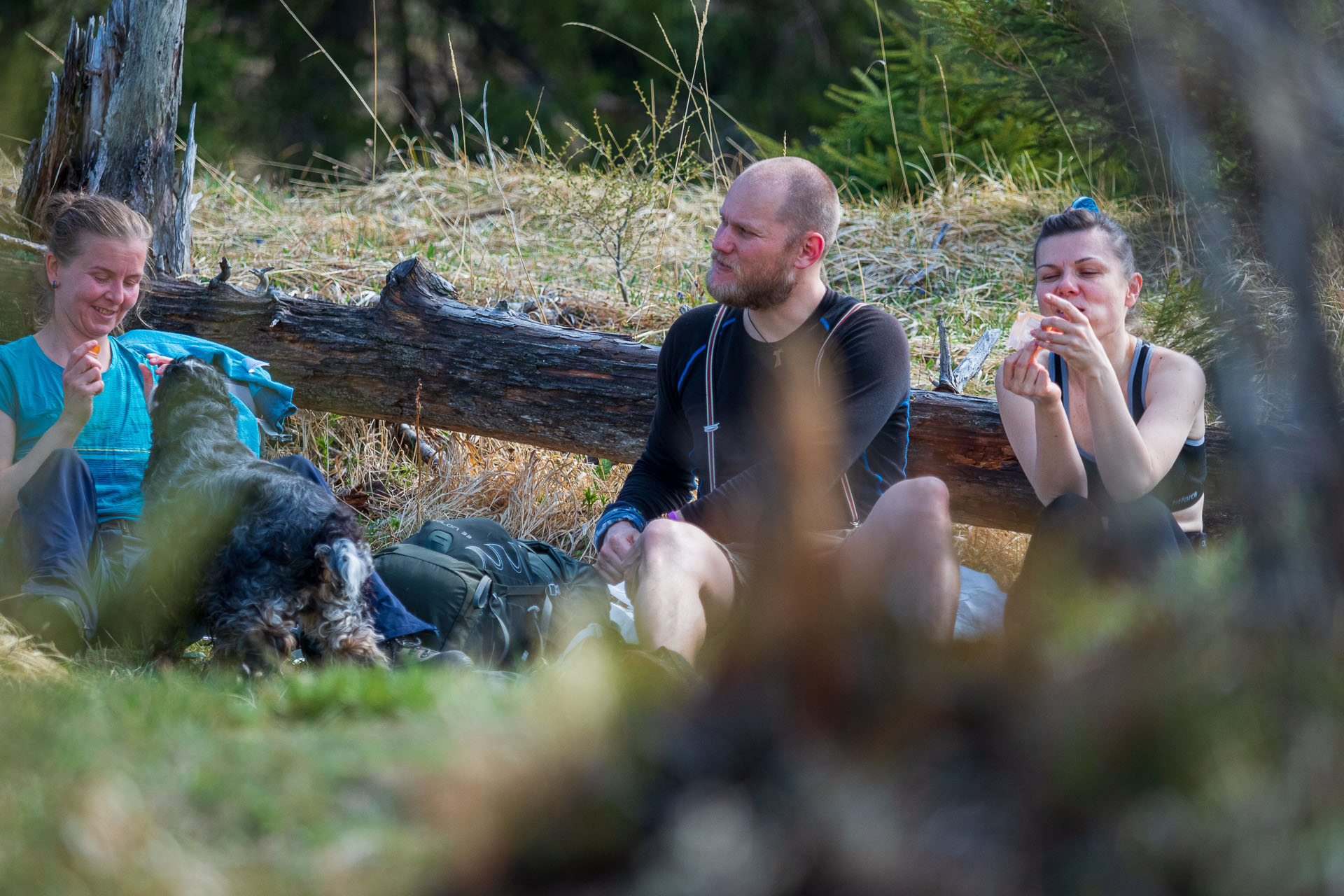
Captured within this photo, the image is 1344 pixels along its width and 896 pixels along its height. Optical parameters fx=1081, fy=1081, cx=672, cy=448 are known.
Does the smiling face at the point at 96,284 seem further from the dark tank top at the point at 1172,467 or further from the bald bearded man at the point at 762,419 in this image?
the dark tank top at the point at 1172,467

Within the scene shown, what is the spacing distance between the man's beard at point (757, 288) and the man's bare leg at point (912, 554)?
0.83m

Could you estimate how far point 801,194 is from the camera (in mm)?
3572

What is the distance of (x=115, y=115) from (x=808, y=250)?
3639 mm

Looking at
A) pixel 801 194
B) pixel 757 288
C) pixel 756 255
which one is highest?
pixel 801 194

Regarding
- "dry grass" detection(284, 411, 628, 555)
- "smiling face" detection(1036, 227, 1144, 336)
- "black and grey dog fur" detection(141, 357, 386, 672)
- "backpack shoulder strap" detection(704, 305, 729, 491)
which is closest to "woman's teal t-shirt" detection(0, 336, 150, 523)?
"black and grey dog fur" detection(141, 357, 386, 672)

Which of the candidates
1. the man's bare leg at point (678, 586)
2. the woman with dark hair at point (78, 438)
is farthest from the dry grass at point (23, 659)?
the man's bare leg at point (678, 586)

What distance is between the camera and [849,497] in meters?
3.39

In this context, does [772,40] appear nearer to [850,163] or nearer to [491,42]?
[491,42]

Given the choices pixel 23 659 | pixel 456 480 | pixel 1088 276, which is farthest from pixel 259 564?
pixel 1088 276

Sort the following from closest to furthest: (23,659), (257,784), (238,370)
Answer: (257,784), (23,659), (238,370)

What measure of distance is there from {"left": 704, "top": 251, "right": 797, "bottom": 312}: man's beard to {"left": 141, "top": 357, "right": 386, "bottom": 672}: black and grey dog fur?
54.1 inches

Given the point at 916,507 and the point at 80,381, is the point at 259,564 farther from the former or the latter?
the point at 916,507

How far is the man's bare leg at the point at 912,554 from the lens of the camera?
2.87 meters

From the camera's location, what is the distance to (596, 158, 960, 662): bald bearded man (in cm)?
302
